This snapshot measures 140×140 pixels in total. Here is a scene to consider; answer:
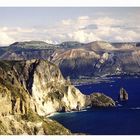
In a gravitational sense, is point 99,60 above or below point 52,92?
above

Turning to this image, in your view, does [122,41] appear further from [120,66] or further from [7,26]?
[7,26]

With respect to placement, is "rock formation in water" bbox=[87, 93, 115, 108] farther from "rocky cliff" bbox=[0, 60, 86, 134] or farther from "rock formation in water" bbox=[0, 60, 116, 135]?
"rocky cliff" bbox=[0, 60, 86, 134]

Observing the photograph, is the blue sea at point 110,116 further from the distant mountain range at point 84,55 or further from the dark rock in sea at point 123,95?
the distant mountain range at point 84,55

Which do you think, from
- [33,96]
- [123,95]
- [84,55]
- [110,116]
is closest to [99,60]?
[84,55]

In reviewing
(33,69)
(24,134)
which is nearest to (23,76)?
(33,69)

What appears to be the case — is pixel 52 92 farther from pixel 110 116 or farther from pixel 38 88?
pixel 110 116

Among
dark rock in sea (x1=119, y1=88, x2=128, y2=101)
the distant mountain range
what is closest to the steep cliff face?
the distant mountain range
